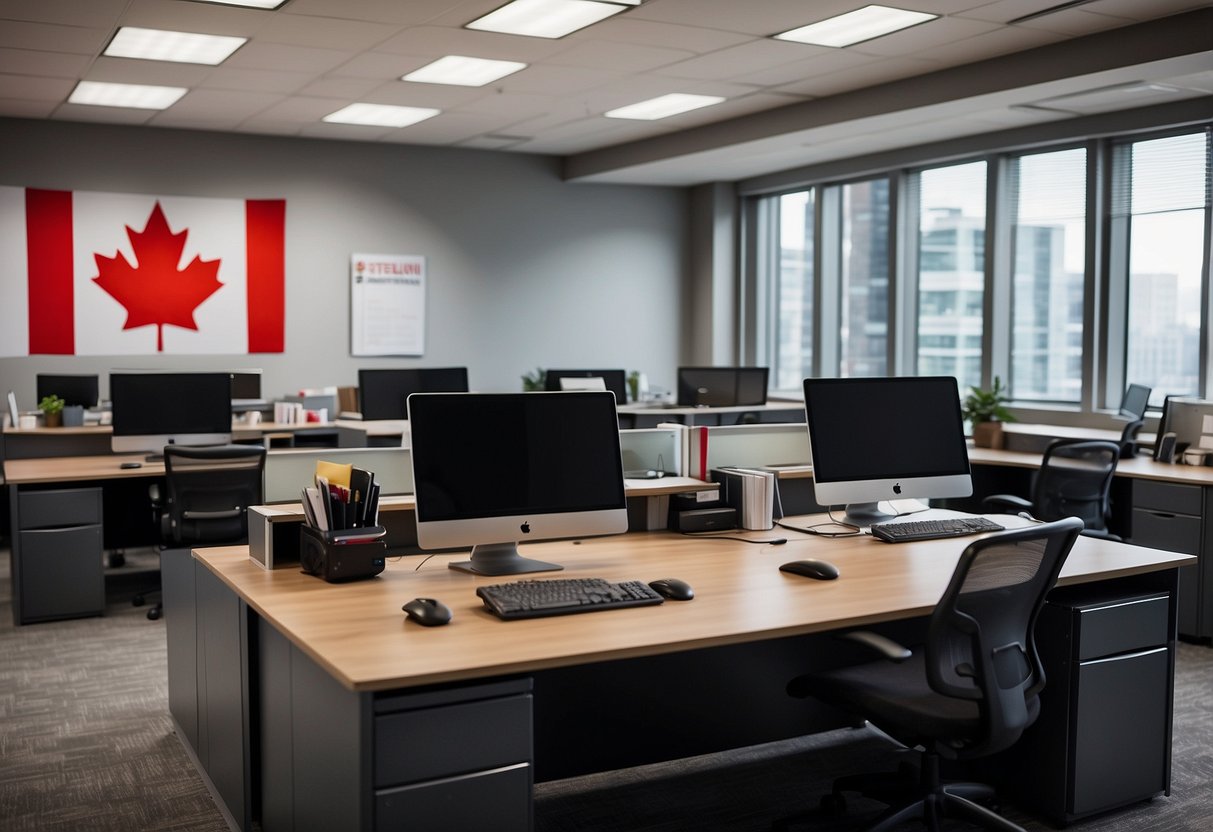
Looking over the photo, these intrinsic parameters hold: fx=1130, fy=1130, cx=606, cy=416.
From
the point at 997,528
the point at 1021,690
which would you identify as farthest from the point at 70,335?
the point at 1021,690

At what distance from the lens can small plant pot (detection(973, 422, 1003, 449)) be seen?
649cm

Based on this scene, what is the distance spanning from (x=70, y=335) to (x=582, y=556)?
5904 millimetres

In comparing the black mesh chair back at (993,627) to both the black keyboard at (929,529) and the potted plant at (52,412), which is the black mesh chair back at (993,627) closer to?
the black keyboard at (929,529)

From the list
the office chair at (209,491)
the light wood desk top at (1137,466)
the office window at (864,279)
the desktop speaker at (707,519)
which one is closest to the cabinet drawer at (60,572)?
the office chair at (209,491)

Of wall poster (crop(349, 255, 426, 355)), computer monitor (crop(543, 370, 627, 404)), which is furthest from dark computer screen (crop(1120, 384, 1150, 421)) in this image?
wall poster (crop(349, 255, 426, 355))

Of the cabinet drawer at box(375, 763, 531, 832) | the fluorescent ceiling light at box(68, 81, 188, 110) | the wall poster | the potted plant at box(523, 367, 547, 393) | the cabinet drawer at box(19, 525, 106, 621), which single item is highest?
the fluorescent ceiling light at box(68, 81, 188, 110)

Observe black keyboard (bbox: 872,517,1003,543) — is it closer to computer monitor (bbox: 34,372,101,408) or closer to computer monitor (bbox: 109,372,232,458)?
computer monitor (bbox: 109,372,232,458)

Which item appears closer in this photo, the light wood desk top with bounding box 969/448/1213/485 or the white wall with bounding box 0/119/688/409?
the light wood desk top with bounding box 969/448/1213/485

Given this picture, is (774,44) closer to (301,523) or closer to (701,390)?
(701,390)

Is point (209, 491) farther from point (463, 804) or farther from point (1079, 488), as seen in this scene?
point (1079, 488)

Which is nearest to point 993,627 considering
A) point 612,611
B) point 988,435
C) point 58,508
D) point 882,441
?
point 612,611

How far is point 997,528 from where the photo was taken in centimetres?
353

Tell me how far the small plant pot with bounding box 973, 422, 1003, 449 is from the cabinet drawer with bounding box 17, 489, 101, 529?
4.68 metres

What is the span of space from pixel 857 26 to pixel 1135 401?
2.53m
